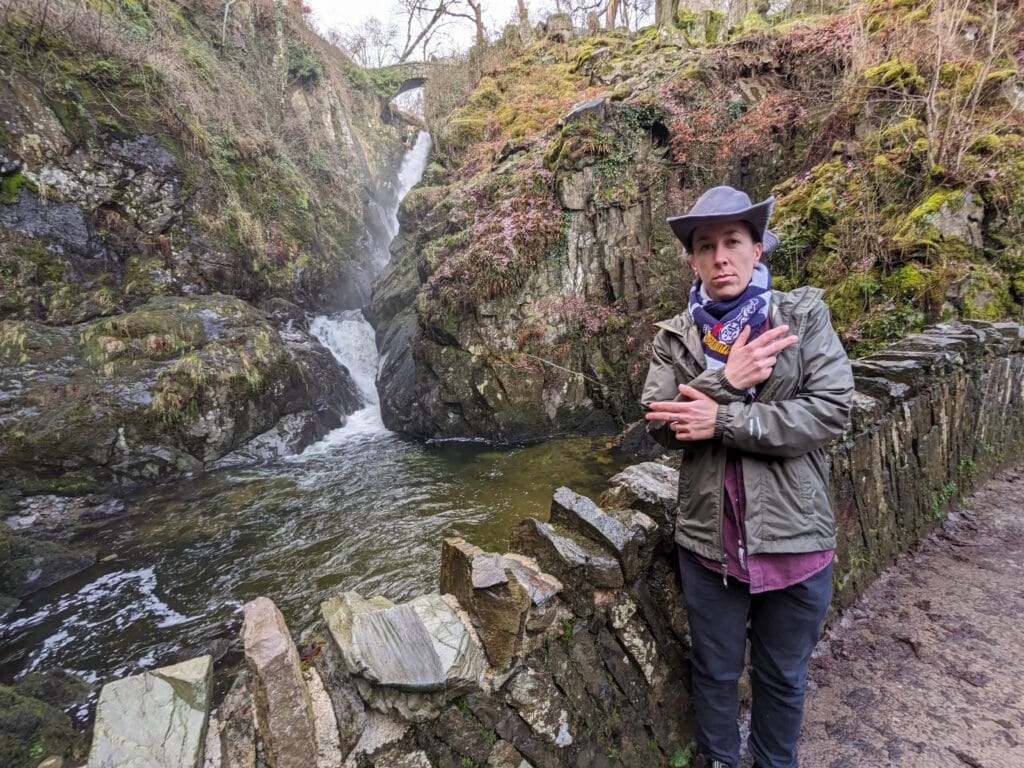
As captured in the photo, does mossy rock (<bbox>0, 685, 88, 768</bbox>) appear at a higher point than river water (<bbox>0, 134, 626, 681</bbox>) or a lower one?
higher

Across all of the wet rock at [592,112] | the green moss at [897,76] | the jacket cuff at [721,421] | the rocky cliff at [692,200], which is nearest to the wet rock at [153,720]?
the jacket cuff at [721,421]

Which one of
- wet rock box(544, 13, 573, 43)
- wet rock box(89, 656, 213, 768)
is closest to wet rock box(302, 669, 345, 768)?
wet rock box(89, 656, 213, 768)

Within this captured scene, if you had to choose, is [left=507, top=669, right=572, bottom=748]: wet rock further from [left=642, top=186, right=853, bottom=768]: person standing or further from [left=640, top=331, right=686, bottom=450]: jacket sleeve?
[left=640, top=331, right=686, bottom=450]: jacket sleeve

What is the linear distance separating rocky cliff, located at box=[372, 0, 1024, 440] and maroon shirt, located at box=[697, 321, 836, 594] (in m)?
4.77

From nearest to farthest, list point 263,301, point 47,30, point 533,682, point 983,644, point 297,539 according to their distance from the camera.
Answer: point 533,682, point 983,644, point 297,539, point 47,30, point 263,301

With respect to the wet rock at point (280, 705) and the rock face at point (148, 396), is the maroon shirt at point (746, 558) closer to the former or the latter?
the wet rock at point (280, 705)

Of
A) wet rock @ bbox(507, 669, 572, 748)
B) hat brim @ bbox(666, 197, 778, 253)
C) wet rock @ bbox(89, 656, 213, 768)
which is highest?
hat brim @ bbox(666, 197, 778, 253)

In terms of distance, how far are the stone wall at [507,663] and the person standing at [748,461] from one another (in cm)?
21

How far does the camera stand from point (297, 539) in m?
6.22

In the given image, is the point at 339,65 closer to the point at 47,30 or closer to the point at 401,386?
the point at 47,30

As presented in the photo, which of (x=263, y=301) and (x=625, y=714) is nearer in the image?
(x=625, y=714)

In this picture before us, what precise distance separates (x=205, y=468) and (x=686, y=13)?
19697 millimetres

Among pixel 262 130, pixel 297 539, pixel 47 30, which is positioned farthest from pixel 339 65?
pixel 297 539

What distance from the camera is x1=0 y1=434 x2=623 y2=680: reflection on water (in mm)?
4719
